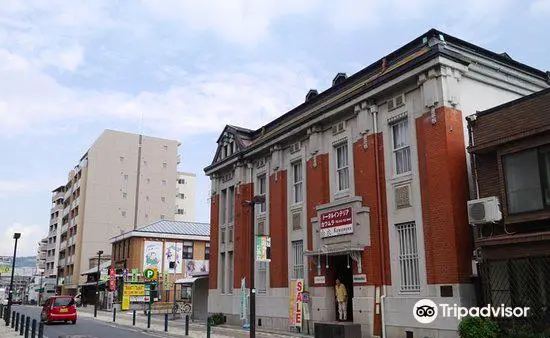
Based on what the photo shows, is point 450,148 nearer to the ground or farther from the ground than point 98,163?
nearer to the ground

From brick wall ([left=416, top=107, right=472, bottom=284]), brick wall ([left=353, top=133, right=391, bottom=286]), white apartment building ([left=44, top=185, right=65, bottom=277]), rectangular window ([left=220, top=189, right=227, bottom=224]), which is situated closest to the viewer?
brick wall ([left=416, top=107, right=472, bottom=284])

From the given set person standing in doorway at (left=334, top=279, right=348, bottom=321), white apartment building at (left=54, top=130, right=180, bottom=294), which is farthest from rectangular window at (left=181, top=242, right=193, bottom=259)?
person standing in doorway at (left=334, top=279, right=348, bottom=321)

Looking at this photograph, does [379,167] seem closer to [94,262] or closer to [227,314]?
[227,314]

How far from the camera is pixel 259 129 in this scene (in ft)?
99.3

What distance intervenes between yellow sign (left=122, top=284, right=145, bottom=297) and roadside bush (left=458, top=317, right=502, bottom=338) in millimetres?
35351

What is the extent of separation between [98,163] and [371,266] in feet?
232

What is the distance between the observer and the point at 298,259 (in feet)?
80.0

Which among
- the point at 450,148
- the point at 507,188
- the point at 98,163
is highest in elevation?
the point at 98,163

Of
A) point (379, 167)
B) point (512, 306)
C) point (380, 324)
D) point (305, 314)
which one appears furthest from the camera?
point (305, 314)

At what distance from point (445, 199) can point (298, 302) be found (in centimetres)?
873

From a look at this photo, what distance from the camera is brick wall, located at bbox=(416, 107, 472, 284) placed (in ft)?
53.9

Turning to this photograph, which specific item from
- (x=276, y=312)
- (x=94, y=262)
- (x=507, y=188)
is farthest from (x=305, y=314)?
(x=94, y=262)

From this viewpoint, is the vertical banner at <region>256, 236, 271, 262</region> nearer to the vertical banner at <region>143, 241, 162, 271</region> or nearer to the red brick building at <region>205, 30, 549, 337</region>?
the red brick building at <region>205, 30, 549, 337</region>
